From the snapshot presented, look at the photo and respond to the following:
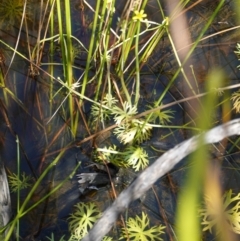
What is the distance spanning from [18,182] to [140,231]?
1.37 feet

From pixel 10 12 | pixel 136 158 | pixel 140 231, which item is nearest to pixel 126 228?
pixel 140 231

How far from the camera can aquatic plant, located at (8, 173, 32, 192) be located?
4.84 ft

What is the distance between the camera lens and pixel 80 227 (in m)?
1.37

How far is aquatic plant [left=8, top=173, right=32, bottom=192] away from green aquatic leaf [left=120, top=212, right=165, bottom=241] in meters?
0.36

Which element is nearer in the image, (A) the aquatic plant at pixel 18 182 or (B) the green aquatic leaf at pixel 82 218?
(B) the green aquatic leaf at pixel 82 218

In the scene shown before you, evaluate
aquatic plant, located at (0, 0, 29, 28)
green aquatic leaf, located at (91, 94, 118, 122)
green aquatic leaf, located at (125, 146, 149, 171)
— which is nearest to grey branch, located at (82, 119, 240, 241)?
green aquatic leaf, located at (125, 146, 149, 171)

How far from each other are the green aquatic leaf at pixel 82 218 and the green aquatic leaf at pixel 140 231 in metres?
0.10

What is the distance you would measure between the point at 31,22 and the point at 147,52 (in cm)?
61

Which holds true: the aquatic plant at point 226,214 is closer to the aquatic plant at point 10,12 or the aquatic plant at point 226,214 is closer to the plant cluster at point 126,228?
the plant cluster at point 126,228

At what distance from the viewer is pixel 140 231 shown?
1353 mm

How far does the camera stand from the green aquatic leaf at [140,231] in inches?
52.9

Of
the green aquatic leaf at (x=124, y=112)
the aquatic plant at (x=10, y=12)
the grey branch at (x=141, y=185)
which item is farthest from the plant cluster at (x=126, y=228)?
the aquatic plant at (x=10, y=12)

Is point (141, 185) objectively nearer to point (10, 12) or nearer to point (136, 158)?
point (136, 158)

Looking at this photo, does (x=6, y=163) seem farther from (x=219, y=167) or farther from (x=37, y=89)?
(x=219, y=167)
